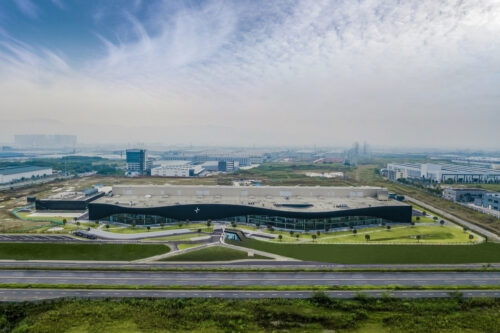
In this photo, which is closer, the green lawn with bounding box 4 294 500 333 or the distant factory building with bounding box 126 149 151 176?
the green lawn with bounding box 4 294 500 333

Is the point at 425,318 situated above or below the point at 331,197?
below

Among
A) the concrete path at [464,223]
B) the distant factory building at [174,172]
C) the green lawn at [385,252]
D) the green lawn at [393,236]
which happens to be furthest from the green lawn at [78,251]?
the distant factory building at [174,172]

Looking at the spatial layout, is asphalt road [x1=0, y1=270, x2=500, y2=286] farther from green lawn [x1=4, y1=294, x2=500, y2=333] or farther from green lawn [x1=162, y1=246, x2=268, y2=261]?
green lawn [x1=162, y1=246, x2=268, y2=261]

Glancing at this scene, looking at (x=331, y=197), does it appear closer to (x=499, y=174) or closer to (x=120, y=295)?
(x=120, y=295)

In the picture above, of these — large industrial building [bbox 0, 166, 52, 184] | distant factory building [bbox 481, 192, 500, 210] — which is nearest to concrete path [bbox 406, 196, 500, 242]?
distant factory building [bbox 481, 192, 500, 210]

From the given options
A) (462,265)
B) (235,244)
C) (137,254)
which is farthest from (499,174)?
(137,254)

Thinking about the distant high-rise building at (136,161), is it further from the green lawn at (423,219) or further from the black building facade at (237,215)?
the green lawn at (423,219)
